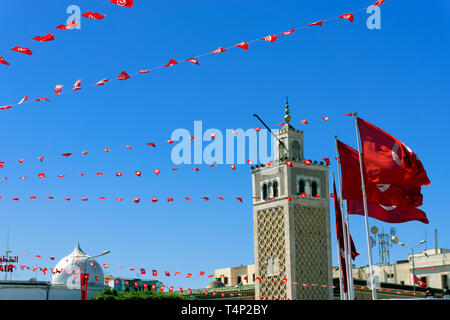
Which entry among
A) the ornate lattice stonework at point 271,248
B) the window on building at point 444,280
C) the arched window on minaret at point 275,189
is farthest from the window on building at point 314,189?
the window on building at point 444,280

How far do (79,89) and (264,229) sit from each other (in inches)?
1282

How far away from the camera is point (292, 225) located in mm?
47031

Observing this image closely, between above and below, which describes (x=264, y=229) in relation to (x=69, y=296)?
above

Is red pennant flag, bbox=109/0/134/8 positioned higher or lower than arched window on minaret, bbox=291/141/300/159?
lower

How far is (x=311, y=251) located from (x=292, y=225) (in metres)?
2.52

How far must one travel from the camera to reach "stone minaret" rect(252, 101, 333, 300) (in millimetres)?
46812

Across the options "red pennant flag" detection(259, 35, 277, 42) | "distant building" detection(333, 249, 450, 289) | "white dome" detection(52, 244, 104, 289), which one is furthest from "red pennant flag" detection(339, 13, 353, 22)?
"white dome" detection(52, 244, 104, 289)

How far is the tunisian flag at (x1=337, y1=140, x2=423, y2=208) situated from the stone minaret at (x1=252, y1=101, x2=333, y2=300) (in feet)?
91.0

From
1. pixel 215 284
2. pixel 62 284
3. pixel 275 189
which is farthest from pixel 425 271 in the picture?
pixel 62 284

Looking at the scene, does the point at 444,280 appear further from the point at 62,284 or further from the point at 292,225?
the point at 62,284

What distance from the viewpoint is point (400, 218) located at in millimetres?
17891

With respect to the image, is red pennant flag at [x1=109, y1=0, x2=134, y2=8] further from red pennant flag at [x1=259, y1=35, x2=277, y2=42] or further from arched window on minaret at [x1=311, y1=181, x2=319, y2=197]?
arched window on minaret at [x1=311, y1=181, x2=319, y2=197]
